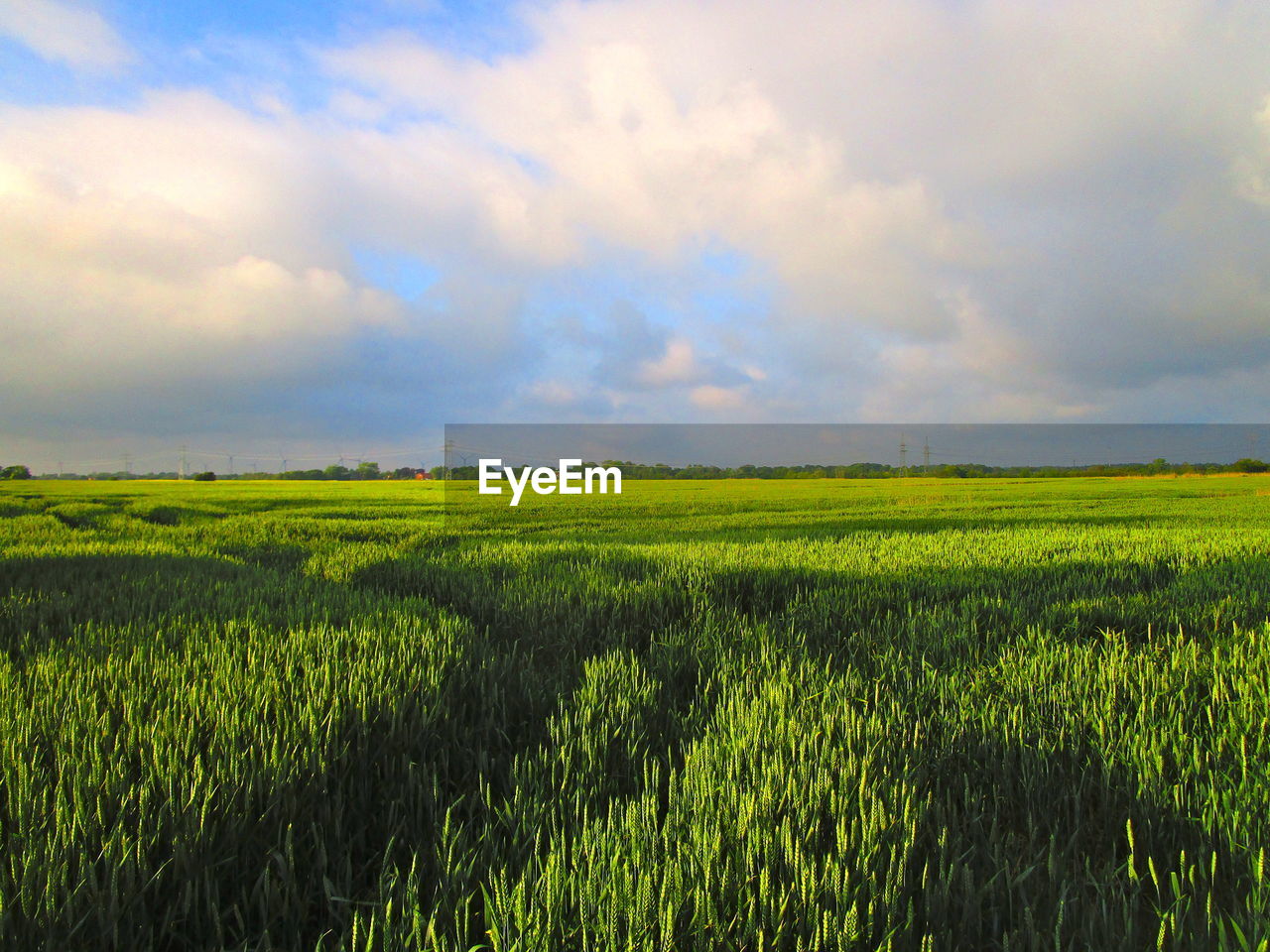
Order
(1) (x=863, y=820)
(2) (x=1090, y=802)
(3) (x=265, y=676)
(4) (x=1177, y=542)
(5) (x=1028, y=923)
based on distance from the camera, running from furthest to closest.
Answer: (4) (x=1177, y=542) → (3) (x=265, y=676) → (2) (x=1090, y=802) → (1) (x=863, y=820) → (5) (x=1028, y=923)

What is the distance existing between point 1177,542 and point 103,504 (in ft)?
123

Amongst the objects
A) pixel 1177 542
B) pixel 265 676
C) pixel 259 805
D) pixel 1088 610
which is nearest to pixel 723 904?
pixel 259 805

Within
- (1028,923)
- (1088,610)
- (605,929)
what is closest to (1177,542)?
(1088,610)

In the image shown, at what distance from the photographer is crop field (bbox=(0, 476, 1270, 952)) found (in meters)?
1.69

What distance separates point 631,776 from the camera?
107 inches

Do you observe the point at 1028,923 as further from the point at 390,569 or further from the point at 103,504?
the point at 103,504

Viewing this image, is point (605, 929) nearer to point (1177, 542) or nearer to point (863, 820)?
point (863, 820)

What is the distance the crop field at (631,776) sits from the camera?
66.4 inches

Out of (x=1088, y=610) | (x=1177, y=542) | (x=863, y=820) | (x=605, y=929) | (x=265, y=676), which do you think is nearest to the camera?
(x=605, y=929)

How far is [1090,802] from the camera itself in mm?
2564

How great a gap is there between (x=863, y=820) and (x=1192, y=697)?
2832 millimetres

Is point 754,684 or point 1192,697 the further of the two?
point 754,684

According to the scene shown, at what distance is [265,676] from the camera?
335 centimetres

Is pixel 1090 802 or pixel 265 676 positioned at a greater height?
pixel 265 676
